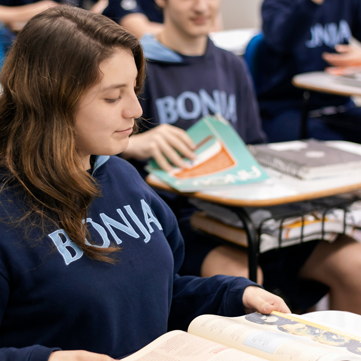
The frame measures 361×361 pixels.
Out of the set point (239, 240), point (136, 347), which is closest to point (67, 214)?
point (136, 347)

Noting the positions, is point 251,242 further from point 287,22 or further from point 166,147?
point 287,22

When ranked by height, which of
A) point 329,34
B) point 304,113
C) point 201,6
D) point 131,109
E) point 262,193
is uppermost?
point 201,6

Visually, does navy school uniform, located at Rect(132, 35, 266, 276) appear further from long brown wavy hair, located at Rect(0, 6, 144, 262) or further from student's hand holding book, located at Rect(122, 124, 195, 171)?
long brown wavy hair, located at Rect(0, 6, 144, 262)

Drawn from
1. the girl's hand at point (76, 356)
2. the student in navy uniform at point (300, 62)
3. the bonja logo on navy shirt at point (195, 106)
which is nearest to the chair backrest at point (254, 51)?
the student in navy uniform at point (300, 62)

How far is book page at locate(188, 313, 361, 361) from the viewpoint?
24.6 inches

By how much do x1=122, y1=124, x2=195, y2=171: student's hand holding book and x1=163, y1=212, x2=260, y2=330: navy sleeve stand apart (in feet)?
1.36

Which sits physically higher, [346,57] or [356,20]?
[356,20]

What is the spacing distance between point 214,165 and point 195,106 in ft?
1.24

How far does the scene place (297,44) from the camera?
2.61 metres

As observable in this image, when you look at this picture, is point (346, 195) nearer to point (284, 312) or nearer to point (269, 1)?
point (284, 312)

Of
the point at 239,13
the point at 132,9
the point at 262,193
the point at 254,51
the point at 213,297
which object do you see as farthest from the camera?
the point at 239,13

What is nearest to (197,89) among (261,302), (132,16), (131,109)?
(131,109)

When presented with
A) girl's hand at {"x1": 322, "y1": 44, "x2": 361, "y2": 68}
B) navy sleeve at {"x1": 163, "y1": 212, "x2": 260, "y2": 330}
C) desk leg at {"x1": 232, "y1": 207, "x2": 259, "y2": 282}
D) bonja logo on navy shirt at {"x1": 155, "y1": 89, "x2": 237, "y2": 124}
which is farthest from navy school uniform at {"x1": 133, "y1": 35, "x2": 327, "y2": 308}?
girl's hand at {"x1": 322, "y1": 44, "x2": 361, "y2": 68}

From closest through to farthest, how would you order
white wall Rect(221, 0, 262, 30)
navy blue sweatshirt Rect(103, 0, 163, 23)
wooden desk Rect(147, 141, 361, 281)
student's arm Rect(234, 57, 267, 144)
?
wooden desk Rect(147, 141, 361, 281), student's arm Rect(234, 57, 267, 144), navy blue sweatshirt Rect(103, 0, 163, 23), white wall Rect(221, 0, 262, 30)
